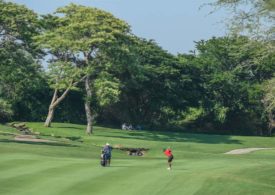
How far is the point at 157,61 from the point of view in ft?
323

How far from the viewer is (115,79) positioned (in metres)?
72.8

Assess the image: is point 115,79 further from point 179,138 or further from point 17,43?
point 17,43

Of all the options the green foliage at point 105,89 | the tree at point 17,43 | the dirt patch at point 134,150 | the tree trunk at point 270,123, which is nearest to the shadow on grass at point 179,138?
the green foliage at point 105,89

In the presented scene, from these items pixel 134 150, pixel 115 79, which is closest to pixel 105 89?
pixel 115 79

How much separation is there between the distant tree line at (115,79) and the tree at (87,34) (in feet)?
0.36

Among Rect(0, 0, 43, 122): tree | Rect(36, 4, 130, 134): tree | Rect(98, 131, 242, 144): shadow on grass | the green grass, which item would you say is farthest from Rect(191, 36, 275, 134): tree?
the green grass

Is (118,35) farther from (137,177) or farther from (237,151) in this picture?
(137,177)

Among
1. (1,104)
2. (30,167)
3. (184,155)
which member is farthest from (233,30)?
(1,104)

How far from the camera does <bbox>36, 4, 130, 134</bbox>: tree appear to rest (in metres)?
69.8

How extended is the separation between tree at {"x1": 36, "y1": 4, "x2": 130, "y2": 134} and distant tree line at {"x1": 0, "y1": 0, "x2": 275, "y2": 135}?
0.11 metres

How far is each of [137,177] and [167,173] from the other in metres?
3.43

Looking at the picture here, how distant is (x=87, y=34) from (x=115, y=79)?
5.98 m

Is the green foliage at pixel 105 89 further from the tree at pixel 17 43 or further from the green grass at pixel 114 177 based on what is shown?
the green grass at pixel 114 177

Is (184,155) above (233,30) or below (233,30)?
below
